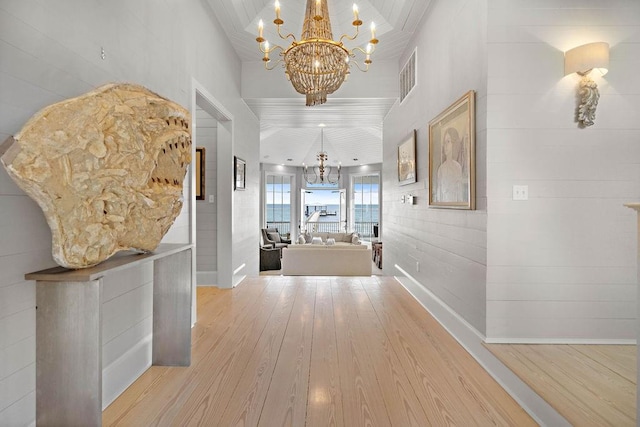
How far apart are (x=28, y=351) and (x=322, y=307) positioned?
2.63 meters

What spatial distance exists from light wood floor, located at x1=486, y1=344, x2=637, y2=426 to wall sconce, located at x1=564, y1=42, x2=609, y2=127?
5.37 ft

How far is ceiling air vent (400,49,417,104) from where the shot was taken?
4129 millimetres

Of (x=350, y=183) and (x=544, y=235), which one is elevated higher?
(x=350, y=183)

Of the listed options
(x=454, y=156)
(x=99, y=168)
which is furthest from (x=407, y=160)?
(x=99, y=168)

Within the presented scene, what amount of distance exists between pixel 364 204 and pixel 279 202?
→ 128 inches

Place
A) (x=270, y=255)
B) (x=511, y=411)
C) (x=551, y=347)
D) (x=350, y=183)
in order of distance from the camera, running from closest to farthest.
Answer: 1. (x=511, y=411)
2. (x=551, y=347)
3. (x=270, y=255)
4. (x=350, y=183)

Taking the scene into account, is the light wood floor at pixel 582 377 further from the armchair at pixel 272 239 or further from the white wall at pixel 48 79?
the armchair at pixel 272 239

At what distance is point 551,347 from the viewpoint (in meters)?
2.37

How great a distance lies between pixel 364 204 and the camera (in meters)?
12.5

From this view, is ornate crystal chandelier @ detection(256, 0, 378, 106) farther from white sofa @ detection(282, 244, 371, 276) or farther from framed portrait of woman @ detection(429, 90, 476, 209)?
white sofa @ detection(282, 244, 371, 276)

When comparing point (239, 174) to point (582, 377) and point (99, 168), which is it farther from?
point (582, 377)

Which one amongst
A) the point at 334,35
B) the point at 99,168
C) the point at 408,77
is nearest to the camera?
the point at 99,168

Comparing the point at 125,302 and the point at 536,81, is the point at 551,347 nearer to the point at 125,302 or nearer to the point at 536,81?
the point at 536,81

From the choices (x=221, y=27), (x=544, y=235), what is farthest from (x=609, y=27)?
(x=221, y=27)
